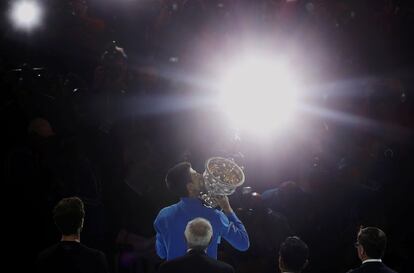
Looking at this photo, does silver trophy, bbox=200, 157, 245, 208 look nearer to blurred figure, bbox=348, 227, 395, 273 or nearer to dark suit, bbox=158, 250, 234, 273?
dark suit, bbox=158, 250, 234, 273

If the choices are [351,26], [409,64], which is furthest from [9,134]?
[409,64]

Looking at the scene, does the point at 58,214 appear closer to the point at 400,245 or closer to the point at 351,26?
the point at 400,245

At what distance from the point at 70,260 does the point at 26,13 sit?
483cm

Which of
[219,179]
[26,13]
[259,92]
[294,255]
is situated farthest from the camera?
[259,92]

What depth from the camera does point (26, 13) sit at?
298 inches

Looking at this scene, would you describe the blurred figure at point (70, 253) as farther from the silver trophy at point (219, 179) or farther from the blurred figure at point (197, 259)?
the silver trophy at point (219, 179)

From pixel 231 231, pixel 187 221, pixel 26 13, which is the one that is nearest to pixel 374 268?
pixel 231 231

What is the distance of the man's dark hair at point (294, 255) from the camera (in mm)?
4449

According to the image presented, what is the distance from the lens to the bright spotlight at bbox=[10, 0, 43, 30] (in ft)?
24.5

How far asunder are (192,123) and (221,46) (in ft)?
5.91

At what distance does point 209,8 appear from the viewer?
8.62 metres

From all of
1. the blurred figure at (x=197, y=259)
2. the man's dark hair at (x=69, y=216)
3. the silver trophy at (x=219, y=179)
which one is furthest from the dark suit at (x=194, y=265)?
the man's dark hair at (x=69, y=216)

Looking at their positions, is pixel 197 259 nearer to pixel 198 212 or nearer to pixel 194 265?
pixel 194 265

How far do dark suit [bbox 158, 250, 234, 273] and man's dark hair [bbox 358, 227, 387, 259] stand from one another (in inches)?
48.6
